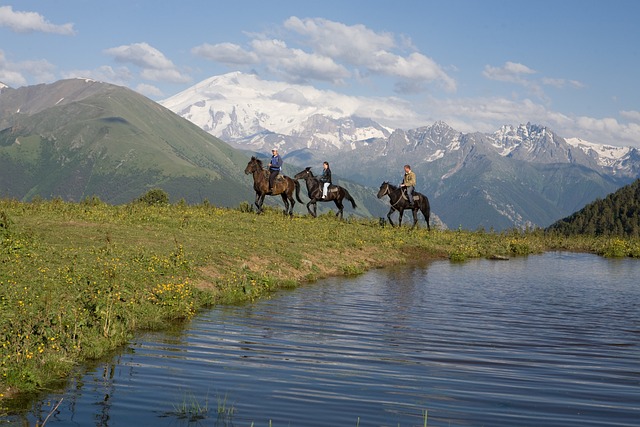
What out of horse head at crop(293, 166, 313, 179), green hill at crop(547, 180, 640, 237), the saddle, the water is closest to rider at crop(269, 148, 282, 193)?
horse head at crop(293, 166, 313, 179)

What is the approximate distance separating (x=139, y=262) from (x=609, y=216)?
329 feet

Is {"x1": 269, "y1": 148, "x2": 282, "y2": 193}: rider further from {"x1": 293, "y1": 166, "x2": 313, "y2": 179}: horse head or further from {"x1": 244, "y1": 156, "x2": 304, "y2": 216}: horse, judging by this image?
{"x1": 293, "y1": 166, "x2": 313, "y2": 179}: horse head

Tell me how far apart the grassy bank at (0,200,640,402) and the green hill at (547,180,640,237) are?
181 ft

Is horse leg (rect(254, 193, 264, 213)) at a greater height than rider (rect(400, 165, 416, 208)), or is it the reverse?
rider (rect(400, 165, 416, 208))

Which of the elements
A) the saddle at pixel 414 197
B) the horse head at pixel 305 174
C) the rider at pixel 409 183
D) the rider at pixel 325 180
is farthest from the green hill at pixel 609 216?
the horse head at pixel 305 174

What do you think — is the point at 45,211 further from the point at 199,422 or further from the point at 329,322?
the point at 199,422

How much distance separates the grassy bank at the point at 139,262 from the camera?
1462 centimetres

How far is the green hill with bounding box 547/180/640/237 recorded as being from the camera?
330ft

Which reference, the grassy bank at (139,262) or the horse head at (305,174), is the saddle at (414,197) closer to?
the grassy bank at (139,262)

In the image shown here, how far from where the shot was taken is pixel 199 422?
10.9 m

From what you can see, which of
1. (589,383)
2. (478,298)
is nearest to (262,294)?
(478,298)

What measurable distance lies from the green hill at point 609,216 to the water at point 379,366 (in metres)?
78.2

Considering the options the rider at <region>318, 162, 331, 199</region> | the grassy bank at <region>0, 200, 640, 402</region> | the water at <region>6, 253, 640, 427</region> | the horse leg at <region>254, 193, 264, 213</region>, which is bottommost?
the water at <region>6, 253, 640, 427</region>

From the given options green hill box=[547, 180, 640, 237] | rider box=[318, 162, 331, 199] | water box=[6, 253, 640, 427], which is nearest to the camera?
water box=[6, 253, 640, 427]
